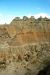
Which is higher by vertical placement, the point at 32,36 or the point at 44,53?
the point at 32,36

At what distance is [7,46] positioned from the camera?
20.4 meters

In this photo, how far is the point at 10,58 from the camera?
19344 millimetres

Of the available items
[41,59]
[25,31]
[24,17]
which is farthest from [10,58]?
[24,17]

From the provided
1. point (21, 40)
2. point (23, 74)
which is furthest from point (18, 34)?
point (23, 74)

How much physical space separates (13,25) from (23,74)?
27.4 feet

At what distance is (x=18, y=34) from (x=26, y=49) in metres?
2.72

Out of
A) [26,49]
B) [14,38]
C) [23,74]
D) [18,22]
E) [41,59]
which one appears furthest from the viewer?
[18,22]

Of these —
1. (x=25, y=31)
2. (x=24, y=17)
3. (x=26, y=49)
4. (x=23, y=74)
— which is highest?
(x=24, y=17)

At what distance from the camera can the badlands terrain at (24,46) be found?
58.2 feet

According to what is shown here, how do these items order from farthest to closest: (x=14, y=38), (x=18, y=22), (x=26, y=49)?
1. (x=18, y=22)
2. (x=14, y=38)
3. (x=26, y=49)

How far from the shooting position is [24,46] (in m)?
21.0

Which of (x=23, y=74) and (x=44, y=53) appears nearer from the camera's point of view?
(x=23, y=74)

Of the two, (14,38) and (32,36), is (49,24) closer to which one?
(32,36)

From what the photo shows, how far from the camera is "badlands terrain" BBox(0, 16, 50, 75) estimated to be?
1773cm
